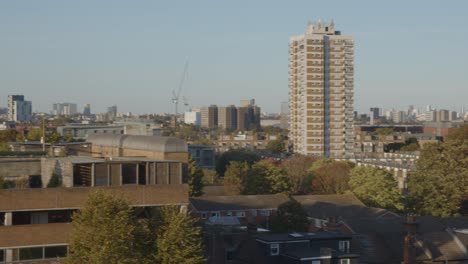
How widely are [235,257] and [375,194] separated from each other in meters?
32.9

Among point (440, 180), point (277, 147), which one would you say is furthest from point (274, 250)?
point (277, 147)

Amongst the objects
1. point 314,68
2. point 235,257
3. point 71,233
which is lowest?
point 235,257

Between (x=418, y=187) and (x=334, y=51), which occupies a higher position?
(x=334, y=51)

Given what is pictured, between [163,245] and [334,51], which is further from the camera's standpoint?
[334,51]

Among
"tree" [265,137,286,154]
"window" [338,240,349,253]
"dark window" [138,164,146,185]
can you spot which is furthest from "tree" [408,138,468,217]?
"tree" [265,137,286,154]

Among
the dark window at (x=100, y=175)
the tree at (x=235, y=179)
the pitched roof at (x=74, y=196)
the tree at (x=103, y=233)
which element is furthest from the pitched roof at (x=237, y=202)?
the tree at (x=103, y=233)

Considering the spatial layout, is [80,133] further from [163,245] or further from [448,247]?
[163,245]

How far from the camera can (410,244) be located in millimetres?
44688

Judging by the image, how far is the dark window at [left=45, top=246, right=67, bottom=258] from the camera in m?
34.7

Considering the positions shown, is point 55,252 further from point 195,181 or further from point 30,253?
point 195,181

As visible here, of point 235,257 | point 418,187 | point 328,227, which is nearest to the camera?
point 235,257

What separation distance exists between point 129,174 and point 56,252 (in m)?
4.88

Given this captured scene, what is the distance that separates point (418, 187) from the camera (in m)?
71.1

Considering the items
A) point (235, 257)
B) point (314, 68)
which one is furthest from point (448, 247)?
point (314, 68)
